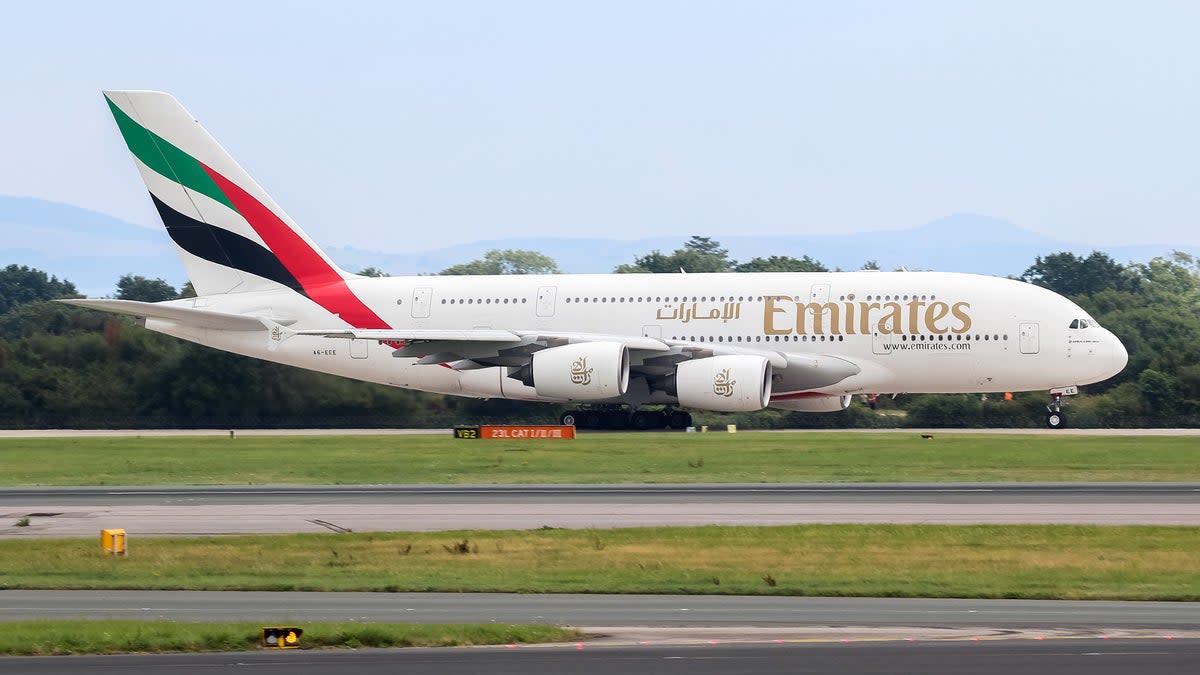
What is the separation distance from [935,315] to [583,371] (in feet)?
31.7

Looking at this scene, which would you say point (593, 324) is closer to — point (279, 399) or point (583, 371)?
point (583, 371)

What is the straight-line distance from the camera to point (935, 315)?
4275cm

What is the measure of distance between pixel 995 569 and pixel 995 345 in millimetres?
24855

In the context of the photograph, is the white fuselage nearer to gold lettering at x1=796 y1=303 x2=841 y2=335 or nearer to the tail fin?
gold lettering at x1=796 y1=303 x2=841 y2=335

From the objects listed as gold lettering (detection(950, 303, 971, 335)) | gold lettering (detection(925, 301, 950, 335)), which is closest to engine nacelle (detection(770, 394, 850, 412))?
gold lettering (detection(925, 301, 950, 335))

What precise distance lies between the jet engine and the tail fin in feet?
26.8

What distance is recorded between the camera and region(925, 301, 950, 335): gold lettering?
140 feet

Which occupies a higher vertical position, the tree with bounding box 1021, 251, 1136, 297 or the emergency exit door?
the tree with bounding box 1021, 251, 1136, 297

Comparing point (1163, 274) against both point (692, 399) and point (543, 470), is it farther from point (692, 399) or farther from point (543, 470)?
point (543, 470)

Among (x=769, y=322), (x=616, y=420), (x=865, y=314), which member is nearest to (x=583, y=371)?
(x=616, y=420)

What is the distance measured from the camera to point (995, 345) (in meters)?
42.5

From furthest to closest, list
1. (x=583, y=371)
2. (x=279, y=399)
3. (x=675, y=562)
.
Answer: (x=279, y=399) < (x=583, y=371) < (x=675, y=562)

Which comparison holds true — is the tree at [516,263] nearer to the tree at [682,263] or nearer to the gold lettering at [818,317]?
the tree at [682,263]

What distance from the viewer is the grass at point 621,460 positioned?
3050cm
